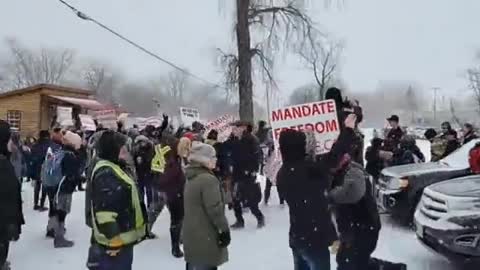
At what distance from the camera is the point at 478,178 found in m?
8.16

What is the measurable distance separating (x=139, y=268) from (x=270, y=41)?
44.5 ft

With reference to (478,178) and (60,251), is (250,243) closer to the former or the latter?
(60,251)

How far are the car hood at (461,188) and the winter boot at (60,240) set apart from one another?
5228 millimetres

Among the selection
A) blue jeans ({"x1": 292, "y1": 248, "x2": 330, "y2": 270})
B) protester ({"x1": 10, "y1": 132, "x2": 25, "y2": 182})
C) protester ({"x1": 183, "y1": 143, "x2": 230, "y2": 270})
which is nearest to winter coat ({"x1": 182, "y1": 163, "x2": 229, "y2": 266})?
protester ({"x1": 183, "y1": 143, "x2": 230, "y2": 270})

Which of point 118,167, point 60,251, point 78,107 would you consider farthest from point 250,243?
point 78,107

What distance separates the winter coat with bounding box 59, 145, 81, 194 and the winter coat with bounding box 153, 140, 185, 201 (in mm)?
1467

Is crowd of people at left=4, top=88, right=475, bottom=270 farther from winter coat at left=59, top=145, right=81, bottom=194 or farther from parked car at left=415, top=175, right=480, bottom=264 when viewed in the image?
winter coat at left=59, top=145, right=81, bottom=194

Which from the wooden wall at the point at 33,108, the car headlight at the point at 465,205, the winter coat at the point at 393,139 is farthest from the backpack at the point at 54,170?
the wooden wall at the point at 33,108

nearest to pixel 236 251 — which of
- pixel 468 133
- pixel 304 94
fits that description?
pixel 468 133

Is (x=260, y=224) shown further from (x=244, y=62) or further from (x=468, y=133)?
(x=244, y=62)

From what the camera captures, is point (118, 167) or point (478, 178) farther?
point (478, 178)

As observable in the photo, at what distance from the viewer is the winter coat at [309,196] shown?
5.57 metres

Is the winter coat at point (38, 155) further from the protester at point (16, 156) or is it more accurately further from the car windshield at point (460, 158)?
the car windshield at point (460, 158)

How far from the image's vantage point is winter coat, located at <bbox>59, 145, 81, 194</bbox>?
9.47m
